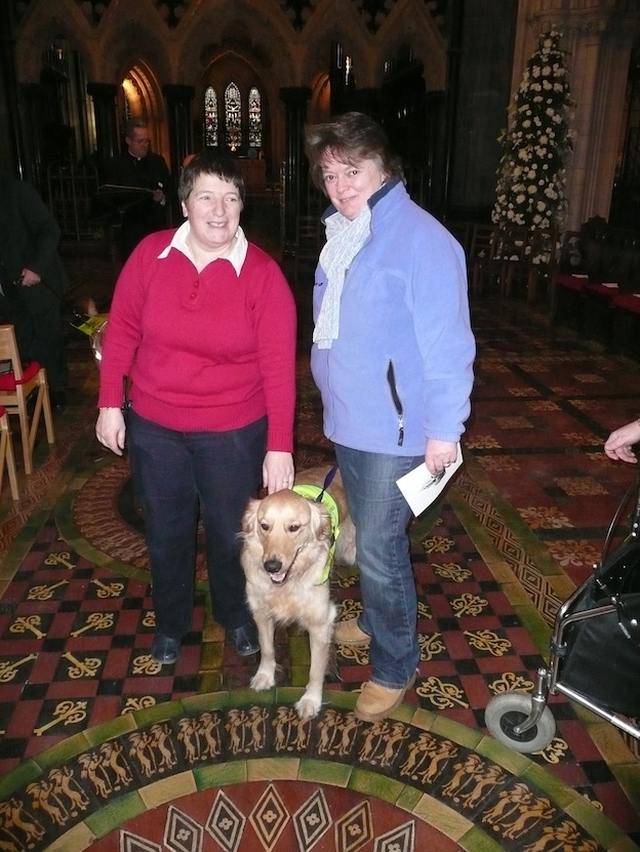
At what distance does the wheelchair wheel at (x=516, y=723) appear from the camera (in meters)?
2.20

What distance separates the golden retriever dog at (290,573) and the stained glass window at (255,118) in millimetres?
23002

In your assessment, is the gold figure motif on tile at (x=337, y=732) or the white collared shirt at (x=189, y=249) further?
Result: the gold figure motif on tile at (x=337, y=732)

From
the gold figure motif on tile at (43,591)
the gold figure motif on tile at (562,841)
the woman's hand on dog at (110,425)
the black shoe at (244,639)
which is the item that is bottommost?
the gold figure motif on tile at (562,841)

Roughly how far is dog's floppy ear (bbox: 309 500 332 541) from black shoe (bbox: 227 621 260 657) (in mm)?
666

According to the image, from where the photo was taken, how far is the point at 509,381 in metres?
6.07

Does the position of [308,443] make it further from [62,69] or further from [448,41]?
[62,69]

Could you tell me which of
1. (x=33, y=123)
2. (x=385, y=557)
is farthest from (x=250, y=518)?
(x=33, y=123)

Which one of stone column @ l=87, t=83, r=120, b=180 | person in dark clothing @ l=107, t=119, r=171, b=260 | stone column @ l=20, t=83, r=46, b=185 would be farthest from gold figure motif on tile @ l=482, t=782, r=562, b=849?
stone column @ l=20, t=83, r=46, b=185

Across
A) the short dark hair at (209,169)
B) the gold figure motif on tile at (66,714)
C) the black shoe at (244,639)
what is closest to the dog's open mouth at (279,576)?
the black shoe at (244,639)

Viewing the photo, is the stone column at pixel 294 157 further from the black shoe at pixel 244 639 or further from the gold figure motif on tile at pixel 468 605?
the black shoe at pixel 244 639

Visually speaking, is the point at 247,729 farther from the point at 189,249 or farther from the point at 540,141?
Answer: the point at 540,141

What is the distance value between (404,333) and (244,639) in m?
1.47

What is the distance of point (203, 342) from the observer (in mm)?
2086

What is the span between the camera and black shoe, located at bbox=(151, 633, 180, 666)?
2609 mm
